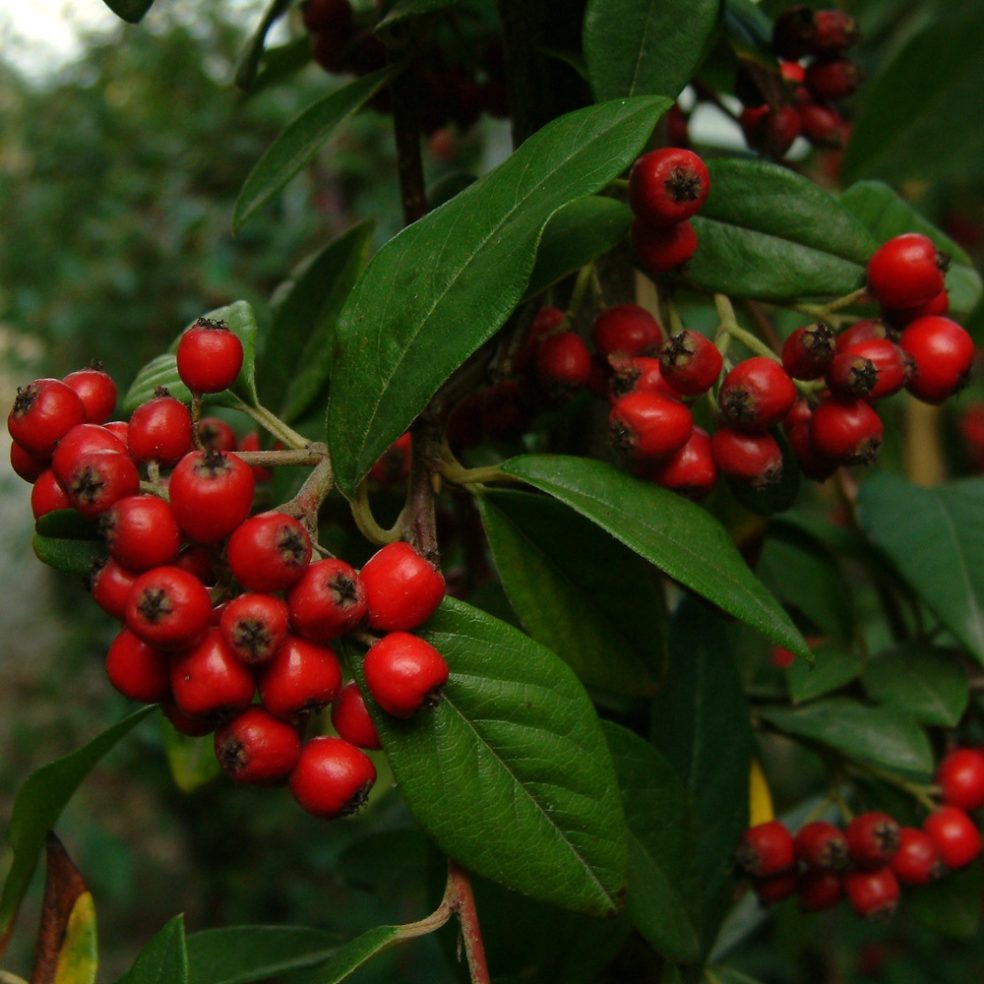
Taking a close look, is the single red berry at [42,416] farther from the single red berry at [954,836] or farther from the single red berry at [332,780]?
the single red berry at [954,836]

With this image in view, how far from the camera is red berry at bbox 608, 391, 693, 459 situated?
63 centimetres

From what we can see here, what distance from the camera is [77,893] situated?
0.73 m

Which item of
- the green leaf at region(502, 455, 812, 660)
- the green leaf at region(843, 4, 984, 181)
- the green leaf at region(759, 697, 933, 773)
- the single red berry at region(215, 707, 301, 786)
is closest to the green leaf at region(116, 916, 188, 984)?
the single red berry at region(215, 707, 301, 786)

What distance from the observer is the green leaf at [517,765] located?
1.89 feet

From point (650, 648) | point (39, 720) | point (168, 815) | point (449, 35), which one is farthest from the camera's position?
point (39, 720)

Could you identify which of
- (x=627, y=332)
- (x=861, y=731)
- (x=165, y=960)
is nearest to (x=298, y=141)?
(x=627, y=332)

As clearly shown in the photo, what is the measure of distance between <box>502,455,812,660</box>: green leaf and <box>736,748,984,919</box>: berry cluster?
0.34 m

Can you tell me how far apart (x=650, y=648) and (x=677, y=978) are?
23 cm

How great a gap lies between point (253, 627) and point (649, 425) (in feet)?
0.83

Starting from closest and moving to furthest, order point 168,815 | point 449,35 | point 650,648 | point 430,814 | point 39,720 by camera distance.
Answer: point 430,814 → point 650,648 → point 449,35 → point 168,815 → point 39,720

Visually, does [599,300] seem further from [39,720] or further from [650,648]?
[39,720]

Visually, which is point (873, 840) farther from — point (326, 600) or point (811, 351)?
point (326, 600)

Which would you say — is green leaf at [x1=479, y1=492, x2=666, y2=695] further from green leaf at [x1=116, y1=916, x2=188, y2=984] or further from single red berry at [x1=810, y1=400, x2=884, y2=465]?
green leaf at [x1=116, y1=916, x2=188, y2=984]

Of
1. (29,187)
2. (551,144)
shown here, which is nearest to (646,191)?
(551,144)
